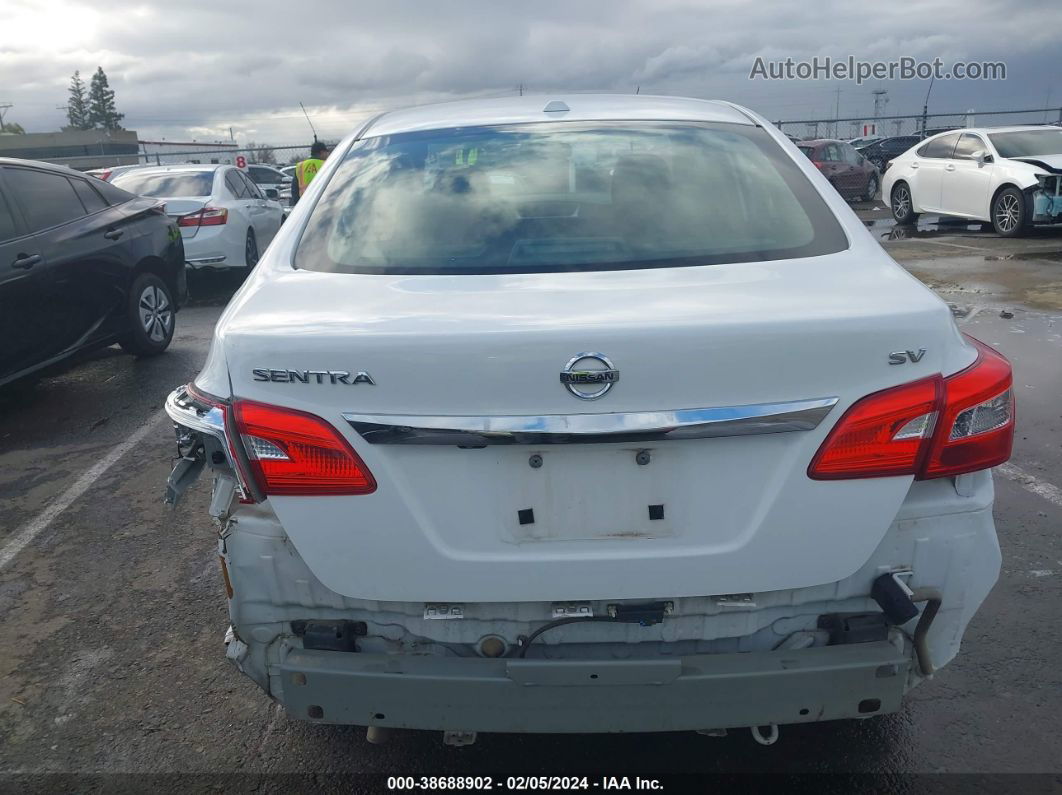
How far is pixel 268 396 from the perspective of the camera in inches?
81.3

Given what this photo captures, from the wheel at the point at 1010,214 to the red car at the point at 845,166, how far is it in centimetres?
746

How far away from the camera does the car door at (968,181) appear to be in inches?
581

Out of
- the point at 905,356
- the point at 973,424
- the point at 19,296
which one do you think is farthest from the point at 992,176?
the point at 905,356

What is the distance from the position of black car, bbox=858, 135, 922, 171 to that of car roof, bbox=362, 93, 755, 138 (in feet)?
105

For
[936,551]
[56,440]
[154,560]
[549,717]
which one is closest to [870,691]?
[936,551]

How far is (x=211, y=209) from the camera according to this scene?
11539mm

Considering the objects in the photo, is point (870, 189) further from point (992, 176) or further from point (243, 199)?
point (243, 199)

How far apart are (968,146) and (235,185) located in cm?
1140

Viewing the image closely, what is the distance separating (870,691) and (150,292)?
717 centimetres

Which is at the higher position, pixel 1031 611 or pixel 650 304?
pixel 650 304

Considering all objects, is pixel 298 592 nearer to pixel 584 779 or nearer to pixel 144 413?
pixel 584 779

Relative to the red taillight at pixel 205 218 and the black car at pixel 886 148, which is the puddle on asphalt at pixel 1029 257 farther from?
the black car at pixel 886 148

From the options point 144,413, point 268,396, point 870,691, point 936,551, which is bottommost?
point 144,413

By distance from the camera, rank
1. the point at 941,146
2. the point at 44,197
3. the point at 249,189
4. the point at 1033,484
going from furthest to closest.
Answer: the point at 941,146 → the point at 249,189 → the point at 44,197 → the point at 1033,484
